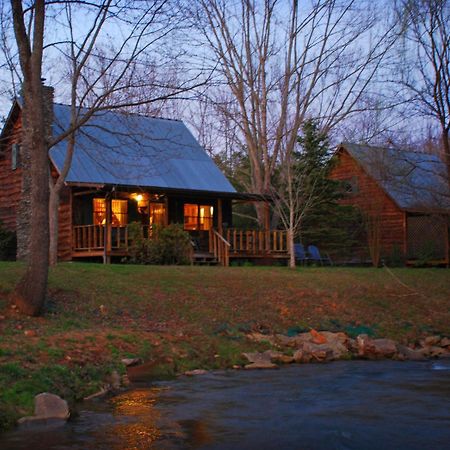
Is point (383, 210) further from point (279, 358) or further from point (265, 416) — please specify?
point (265, 416)

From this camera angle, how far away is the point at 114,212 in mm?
26516

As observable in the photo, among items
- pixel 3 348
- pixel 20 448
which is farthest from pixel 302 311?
pixel 20 448

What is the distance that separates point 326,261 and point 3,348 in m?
21.9

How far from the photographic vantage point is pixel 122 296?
650 inches

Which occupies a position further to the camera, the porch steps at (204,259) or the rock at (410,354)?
the porch steps at (204,259)

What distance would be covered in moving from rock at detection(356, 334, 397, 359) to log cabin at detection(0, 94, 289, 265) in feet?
34.1

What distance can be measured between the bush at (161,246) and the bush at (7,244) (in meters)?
5.55

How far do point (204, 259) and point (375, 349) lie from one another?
36.9ft

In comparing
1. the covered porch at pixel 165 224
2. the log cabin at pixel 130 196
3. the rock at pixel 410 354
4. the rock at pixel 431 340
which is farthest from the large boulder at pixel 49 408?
the covered porch at pixel 165 224

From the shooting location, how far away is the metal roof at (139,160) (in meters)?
24.8

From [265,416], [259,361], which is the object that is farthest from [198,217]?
[265,416]

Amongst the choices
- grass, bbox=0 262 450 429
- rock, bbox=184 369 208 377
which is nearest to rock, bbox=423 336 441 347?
grass, bbox=0 262 450 429

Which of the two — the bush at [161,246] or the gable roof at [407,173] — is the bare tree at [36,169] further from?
the gable roof at [407,173]

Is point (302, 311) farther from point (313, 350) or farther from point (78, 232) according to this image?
point (78, 232)
